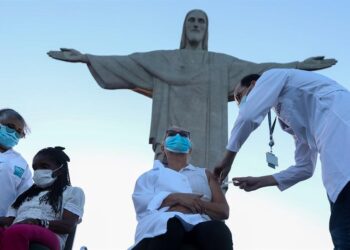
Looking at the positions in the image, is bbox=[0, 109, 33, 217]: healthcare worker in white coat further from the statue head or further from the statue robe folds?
the statue head

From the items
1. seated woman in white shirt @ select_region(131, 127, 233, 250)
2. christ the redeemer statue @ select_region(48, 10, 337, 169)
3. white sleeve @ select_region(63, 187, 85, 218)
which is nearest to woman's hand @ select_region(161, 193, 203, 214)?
seated woman in white shirt @ select_region(131, 127, 233, 250)

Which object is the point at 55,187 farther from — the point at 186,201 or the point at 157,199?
the point at 186,201

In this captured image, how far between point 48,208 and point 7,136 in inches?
41.0

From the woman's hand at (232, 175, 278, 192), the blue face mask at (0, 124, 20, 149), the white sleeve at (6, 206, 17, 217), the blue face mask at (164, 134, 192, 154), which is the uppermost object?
the blue face mask at (164, 134, 192, 154)

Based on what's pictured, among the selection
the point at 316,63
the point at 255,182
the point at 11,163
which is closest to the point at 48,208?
the point at 11,163

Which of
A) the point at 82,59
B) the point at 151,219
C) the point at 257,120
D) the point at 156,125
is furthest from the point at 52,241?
the point at 82,59

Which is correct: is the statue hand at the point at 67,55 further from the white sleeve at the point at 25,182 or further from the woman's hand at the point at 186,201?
the woman's hand at the point at 186,201

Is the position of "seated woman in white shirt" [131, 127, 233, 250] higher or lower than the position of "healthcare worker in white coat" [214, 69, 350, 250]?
lower

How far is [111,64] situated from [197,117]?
4.91ft

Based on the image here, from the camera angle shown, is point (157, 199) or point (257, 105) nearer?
point (257, 105)

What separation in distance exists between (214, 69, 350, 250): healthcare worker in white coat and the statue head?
16.7 feet

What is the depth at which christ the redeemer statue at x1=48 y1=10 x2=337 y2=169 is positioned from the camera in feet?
28.6

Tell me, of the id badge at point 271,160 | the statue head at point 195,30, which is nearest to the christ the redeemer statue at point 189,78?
the statue head at point 195,30

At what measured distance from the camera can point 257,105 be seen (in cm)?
398
